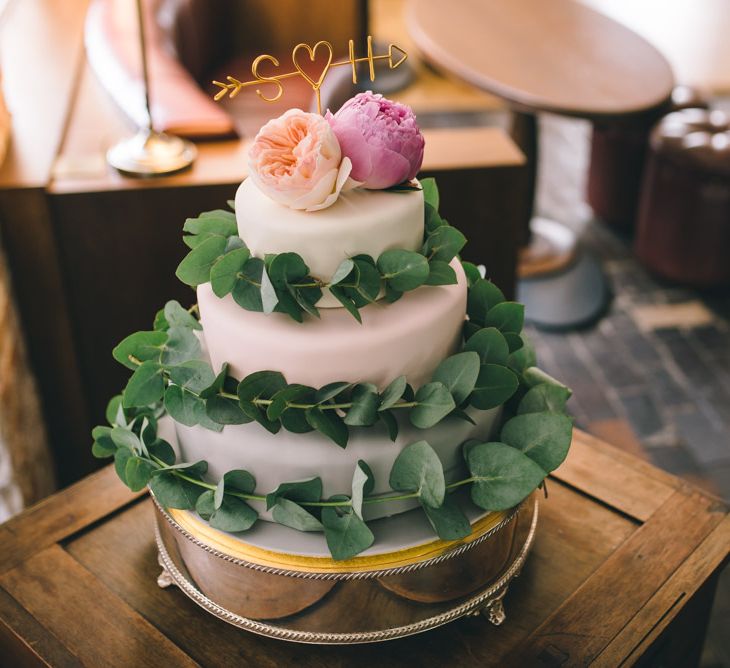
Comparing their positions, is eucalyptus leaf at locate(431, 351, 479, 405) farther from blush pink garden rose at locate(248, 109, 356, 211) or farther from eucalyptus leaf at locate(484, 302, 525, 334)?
blush pink garden rose at locate(248, 109, 356, 211)

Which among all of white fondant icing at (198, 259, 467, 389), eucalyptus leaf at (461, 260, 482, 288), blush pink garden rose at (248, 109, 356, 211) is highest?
blush pink garden rose at (248, 109, 356, 211)

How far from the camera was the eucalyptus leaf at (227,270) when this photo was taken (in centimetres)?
103

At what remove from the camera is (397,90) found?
494 cm

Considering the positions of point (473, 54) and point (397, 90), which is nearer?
point (473, 54)

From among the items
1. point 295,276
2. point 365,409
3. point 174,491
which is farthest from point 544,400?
point 174,491

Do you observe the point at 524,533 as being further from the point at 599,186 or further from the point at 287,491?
the point at 599,186

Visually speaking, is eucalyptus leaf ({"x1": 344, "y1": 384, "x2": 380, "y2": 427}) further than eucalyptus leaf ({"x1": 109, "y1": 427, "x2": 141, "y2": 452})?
No

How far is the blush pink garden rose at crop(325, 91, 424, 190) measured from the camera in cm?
102

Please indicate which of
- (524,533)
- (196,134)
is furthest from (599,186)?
(524,533)

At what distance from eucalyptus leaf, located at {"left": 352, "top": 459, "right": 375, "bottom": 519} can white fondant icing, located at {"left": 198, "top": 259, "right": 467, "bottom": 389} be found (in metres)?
0.10

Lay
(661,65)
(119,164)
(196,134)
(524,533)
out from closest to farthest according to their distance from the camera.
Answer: (524,533)
(119,164)
(196,134)
(661,65)

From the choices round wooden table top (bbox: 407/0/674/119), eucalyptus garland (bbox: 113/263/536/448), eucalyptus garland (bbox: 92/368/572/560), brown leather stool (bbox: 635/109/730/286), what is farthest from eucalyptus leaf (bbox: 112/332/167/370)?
brown leather stool (bbox: 635/109/730/286)

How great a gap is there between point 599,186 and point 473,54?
→ 102cm

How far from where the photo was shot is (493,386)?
1.09 m
